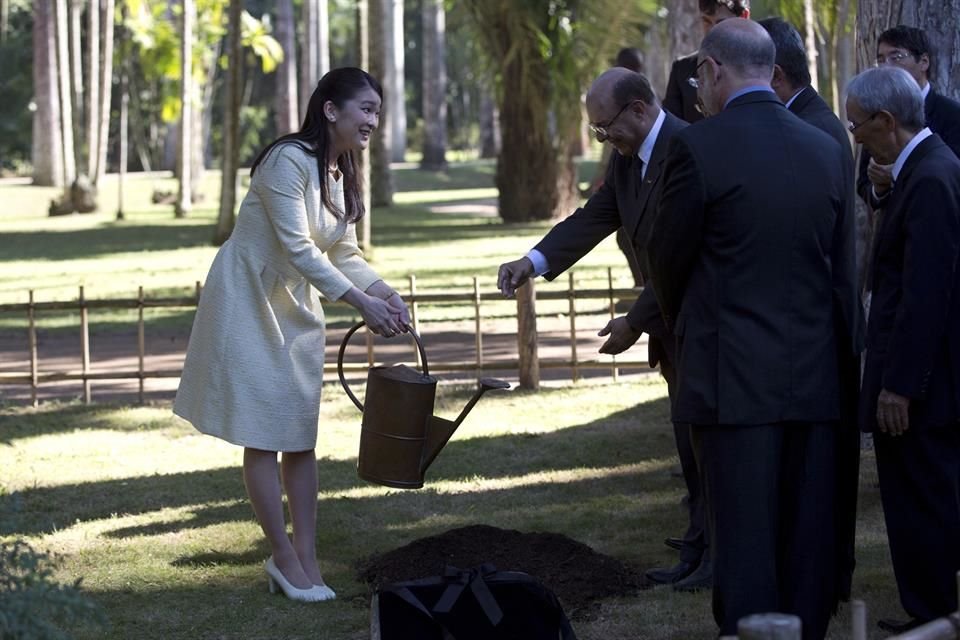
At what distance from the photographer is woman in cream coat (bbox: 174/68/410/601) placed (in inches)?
219

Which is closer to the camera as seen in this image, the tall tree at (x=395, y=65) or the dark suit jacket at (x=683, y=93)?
the dark suit jacket at (x=683, y=93)

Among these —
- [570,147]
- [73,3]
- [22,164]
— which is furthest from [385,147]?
[22,164]

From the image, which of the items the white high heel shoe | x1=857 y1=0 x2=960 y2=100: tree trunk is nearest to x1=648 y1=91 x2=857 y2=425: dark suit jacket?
the white high heel shoe

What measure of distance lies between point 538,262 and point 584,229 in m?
0.25

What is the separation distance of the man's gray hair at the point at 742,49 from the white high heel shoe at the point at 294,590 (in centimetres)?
271

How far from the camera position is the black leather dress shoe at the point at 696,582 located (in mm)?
5844

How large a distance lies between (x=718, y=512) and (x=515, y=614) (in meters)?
0.81

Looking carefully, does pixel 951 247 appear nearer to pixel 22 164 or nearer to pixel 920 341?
pixel 920 341

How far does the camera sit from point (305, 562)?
597cm

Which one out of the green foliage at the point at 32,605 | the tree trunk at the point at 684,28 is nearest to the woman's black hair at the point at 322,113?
the green foliage at the point at 32,605

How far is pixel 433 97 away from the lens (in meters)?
49.8

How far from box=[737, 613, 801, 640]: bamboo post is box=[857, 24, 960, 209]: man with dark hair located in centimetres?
283

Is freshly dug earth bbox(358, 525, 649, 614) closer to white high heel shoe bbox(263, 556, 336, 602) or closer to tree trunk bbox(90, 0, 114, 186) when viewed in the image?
white high heel shoe bbox(263, 556, 336, 602)

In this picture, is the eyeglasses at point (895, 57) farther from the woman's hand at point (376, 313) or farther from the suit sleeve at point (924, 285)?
the woman's hand at point (376, 313)
